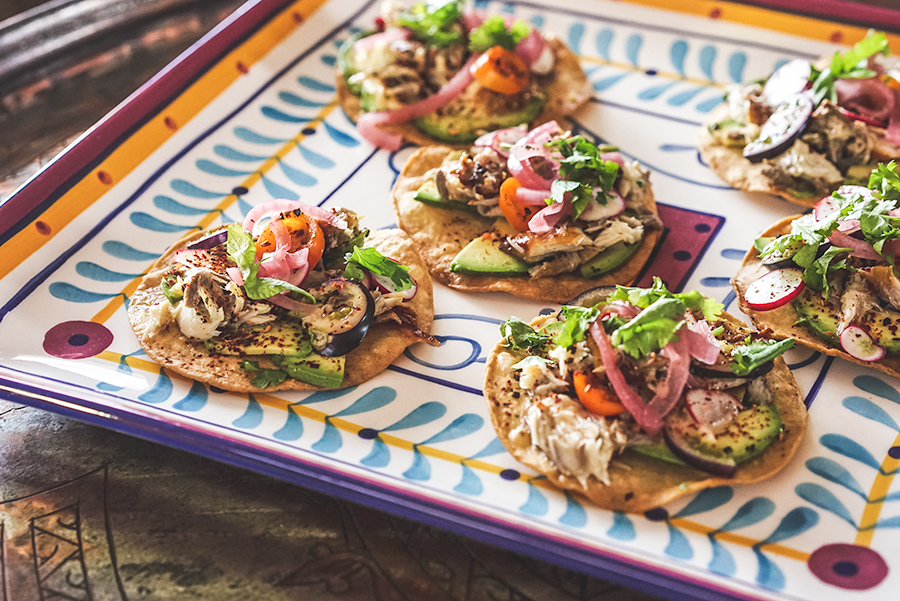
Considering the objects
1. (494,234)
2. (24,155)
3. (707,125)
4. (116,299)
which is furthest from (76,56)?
(707,125)

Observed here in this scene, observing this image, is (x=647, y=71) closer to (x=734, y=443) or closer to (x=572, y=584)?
(x=734, y=443)

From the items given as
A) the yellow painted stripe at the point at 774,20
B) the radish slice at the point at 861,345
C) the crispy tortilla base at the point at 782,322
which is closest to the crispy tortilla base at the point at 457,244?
the crispy tortilla base at the point at 782,322

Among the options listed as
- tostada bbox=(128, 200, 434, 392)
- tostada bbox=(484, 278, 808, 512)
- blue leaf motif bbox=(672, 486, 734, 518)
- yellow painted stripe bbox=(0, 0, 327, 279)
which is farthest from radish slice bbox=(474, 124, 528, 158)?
blue leaf motif bbox=(672, 486, 734, 518)

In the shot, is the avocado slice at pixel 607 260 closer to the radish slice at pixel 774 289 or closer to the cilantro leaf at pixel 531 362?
the radish slice at pixel 774 289

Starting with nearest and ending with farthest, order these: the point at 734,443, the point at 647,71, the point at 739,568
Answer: the point at 739,568
the point at 734,443
the point at 647,71

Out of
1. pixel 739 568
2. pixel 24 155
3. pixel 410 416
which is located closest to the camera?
pixel 739 568

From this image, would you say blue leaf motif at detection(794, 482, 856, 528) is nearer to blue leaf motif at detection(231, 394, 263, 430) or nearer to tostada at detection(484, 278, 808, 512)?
tostada at detection(484, 278, 808, 512)
